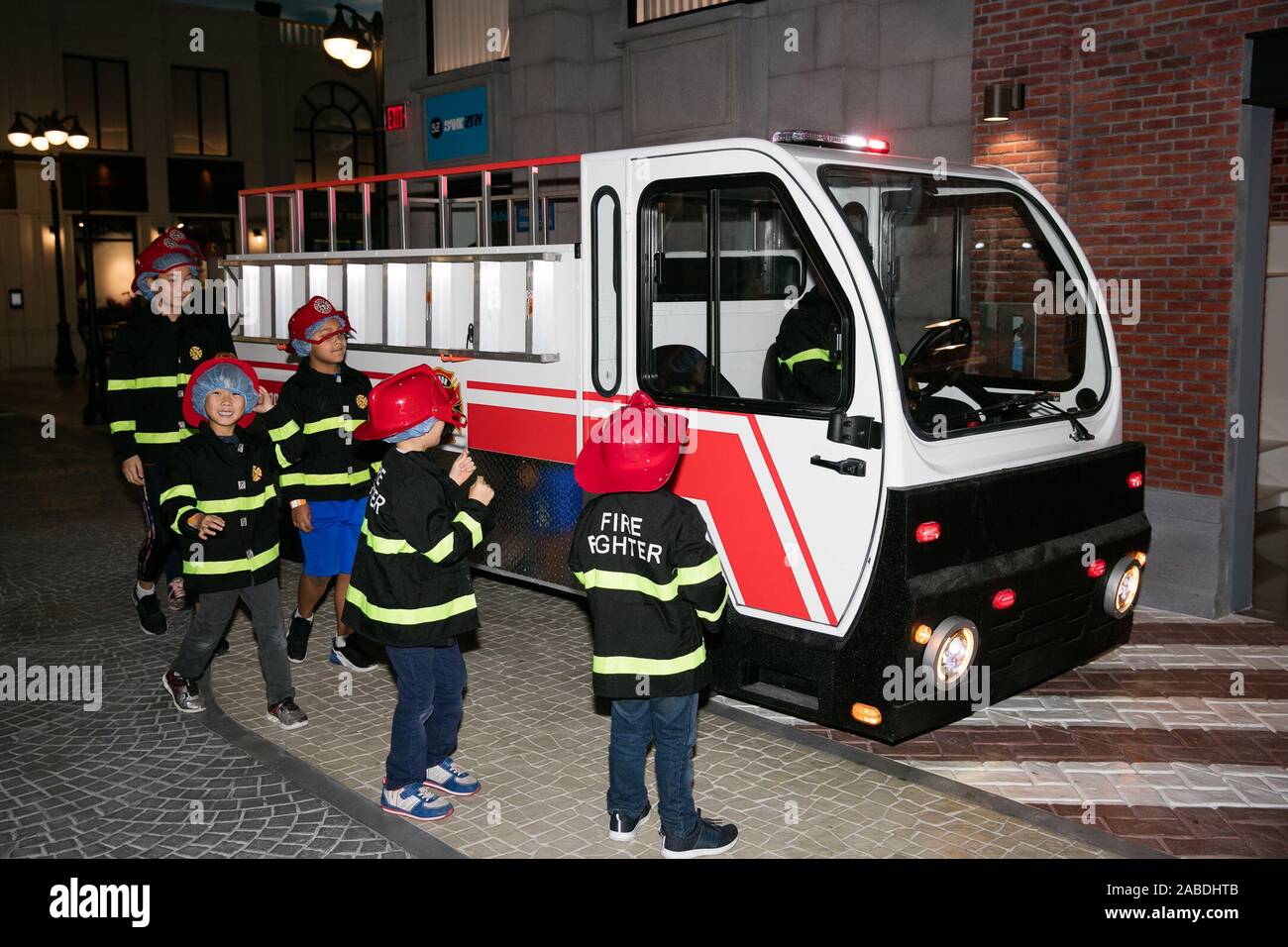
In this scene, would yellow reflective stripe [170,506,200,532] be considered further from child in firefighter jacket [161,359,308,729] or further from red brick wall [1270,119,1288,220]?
red brick wall [1270,119,1288,220]

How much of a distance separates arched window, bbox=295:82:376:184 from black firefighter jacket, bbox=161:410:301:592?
34.3 metres

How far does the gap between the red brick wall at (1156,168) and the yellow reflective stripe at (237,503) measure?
17.3 feet

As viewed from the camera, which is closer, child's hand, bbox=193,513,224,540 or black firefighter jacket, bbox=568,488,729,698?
black firefighter jacket, bbox=568,488,729,698

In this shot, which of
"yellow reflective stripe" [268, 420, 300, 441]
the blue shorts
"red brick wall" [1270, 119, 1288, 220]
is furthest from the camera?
"red brick wall" [1270, 119, 1288, 220]

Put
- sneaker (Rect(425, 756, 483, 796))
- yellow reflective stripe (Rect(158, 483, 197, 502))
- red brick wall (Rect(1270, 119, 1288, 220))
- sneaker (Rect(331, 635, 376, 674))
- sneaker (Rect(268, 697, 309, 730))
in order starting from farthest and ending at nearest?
red brick wall (Rect(1270, 119, 1288, 220))
sneaker (Rect(331, 635, 376, 674))
sneaker (Rect(268, 697, 309, 730))
yellow reflective stripe (Rect(158, 483, 197, 502))
sneaker (Rect(425, 756, 483, 796))

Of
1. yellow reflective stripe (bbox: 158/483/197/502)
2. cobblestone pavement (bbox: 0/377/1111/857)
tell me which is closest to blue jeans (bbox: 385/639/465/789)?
cobblestone pavement (bbox: 0/377/1111/857)

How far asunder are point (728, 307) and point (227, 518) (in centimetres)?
239

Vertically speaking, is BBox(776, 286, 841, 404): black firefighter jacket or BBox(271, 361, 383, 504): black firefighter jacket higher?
BBox(776, 286, 841, 404): black firefighter jacket

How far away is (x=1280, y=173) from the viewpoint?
10.3 m

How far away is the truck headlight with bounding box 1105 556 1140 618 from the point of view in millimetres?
5270

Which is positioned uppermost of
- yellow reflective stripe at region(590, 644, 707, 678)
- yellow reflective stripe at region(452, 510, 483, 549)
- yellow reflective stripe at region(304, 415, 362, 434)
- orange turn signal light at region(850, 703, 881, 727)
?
yellow reflective stripe at region(304, 415, 362, 434)

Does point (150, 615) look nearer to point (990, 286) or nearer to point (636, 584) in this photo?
point (636, 584)

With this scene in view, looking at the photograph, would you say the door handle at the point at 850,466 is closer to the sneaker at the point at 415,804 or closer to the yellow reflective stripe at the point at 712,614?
the yellow reflective stripe at the point at 712,614
